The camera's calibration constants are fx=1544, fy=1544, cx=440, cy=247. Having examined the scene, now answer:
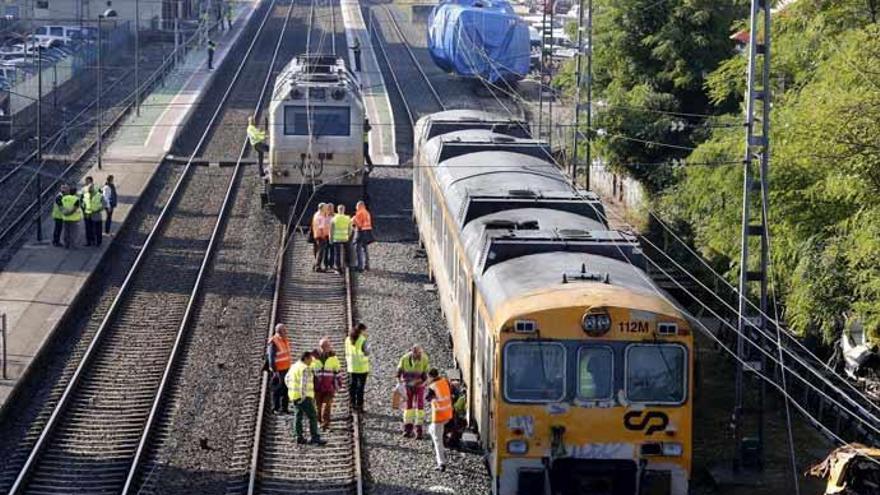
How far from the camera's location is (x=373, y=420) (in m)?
19.6

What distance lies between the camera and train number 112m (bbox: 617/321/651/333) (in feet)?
50.3

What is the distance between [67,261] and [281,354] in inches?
389

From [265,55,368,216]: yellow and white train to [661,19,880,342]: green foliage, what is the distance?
8613 millimetres

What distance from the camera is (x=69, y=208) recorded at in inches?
1153

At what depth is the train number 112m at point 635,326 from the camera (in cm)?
1533

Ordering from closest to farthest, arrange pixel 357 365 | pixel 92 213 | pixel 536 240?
pixel 536 240 → pixel 357 365 → pixel 92 213

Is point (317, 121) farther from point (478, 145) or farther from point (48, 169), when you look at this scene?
point (48, 169)

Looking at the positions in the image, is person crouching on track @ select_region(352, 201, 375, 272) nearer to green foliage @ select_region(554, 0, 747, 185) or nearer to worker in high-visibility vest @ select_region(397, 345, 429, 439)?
green foliage @ select_region(554, 0, 747, 185)

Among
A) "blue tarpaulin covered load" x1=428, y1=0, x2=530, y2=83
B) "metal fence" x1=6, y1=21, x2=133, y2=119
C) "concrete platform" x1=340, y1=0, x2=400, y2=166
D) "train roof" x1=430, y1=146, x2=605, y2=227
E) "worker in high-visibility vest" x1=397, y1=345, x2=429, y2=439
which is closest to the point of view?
"worker in high-visibility vest" x1=397, y1=345, x2=429, y2=439

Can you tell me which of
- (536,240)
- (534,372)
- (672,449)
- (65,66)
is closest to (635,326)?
(534,372)

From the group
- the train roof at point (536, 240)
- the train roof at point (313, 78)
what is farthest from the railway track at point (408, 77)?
the train roof at point (536, 240)

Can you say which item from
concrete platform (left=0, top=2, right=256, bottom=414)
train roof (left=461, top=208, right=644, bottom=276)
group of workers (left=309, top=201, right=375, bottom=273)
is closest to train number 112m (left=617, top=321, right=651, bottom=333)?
train roof (left=461, top=208, right=644, bottom=276)

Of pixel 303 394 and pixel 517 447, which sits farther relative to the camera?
pixel 303 394

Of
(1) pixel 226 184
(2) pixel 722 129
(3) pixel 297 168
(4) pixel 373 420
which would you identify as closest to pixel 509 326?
(4) pixel 373 420
